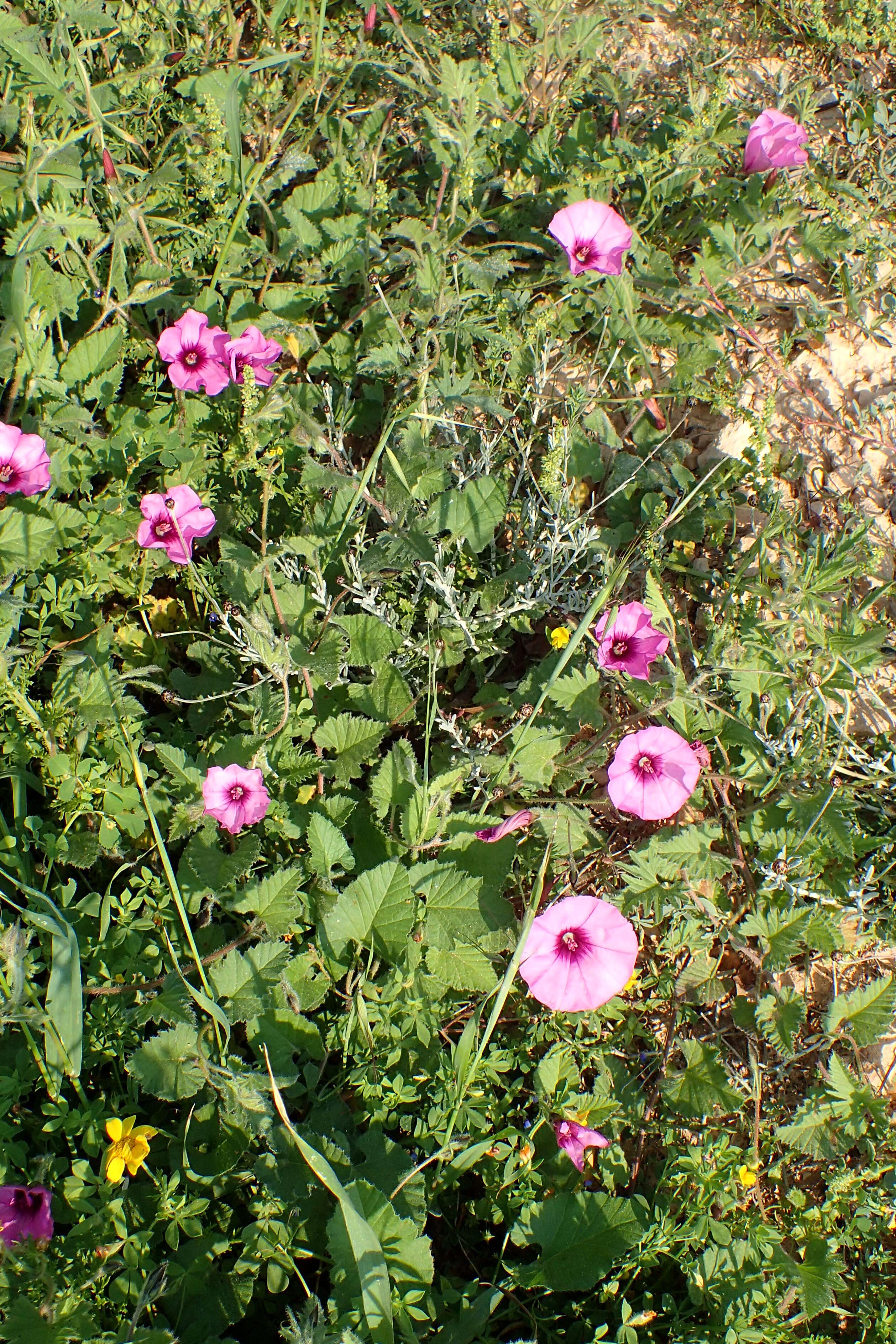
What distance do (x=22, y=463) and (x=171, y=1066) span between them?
144 centimetres

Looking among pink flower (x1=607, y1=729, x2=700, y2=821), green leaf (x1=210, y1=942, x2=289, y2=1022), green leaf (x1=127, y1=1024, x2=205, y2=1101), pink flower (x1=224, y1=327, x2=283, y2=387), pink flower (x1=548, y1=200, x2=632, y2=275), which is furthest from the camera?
pink flower (x1=548, y1=200, x2=632, y2=275)

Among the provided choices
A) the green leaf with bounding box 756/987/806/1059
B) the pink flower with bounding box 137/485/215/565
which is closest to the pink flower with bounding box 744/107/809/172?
the pink flower with bounding box 137/485/215/565

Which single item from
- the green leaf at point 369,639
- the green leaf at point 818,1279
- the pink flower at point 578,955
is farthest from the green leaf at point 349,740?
the green leaf at point 818,1279

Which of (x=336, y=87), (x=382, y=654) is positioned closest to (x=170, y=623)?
(x=382, y=654)

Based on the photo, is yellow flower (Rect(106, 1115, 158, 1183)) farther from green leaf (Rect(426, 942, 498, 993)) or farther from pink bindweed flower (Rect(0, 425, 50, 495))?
pink bindweed flower (Rect(0, 425, 50, 495))

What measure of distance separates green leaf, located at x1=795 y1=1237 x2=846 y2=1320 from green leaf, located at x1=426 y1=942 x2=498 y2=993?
2.68 ft

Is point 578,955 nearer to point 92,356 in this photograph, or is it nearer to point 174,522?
point 174,522

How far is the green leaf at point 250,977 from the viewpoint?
172cm

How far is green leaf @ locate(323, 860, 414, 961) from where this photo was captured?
5.80 feet

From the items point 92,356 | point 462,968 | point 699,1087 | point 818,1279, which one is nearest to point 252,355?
point 92,356

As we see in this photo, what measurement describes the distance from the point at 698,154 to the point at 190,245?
1568mm

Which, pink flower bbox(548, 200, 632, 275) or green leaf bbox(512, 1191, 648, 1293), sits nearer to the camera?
green leaf bbox(512, 1191, 648, 1293)

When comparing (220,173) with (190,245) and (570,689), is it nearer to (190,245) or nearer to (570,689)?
(190,245)

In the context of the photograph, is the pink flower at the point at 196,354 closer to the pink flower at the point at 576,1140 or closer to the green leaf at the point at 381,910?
the green leaf at the point at 381,910
